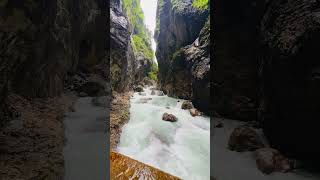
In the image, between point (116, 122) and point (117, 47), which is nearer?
point (116, 122)

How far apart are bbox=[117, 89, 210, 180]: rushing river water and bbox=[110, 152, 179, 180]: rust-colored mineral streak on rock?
276cm

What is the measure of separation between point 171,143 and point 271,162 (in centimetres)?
661

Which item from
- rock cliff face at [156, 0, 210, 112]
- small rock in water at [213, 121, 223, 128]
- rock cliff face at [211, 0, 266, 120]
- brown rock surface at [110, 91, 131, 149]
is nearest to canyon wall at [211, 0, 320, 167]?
rock cliff face at [211, 0, 266, 120]

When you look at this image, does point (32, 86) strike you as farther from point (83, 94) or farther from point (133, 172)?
point (83, 94)

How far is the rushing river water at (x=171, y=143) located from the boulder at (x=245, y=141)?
1773 mm

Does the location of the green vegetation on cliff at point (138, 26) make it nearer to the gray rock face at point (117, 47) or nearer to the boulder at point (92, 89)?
the gray rock face at point (117, 47)

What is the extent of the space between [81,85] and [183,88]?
13.6 meters

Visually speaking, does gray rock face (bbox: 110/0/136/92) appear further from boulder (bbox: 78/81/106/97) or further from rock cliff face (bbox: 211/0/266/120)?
rock cliff face (bbox: 211/0/266/120)

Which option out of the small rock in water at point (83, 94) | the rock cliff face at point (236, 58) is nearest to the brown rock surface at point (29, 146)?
the small rock in water at point (83, 94)

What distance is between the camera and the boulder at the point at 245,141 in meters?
7.81

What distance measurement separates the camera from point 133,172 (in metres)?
6.61

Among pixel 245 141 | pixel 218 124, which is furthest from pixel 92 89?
pixel 245 141

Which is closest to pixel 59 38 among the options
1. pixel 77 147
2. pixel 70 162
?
pixel 77 147

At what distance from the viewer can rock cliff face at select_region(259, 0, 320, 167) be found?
5965mm
